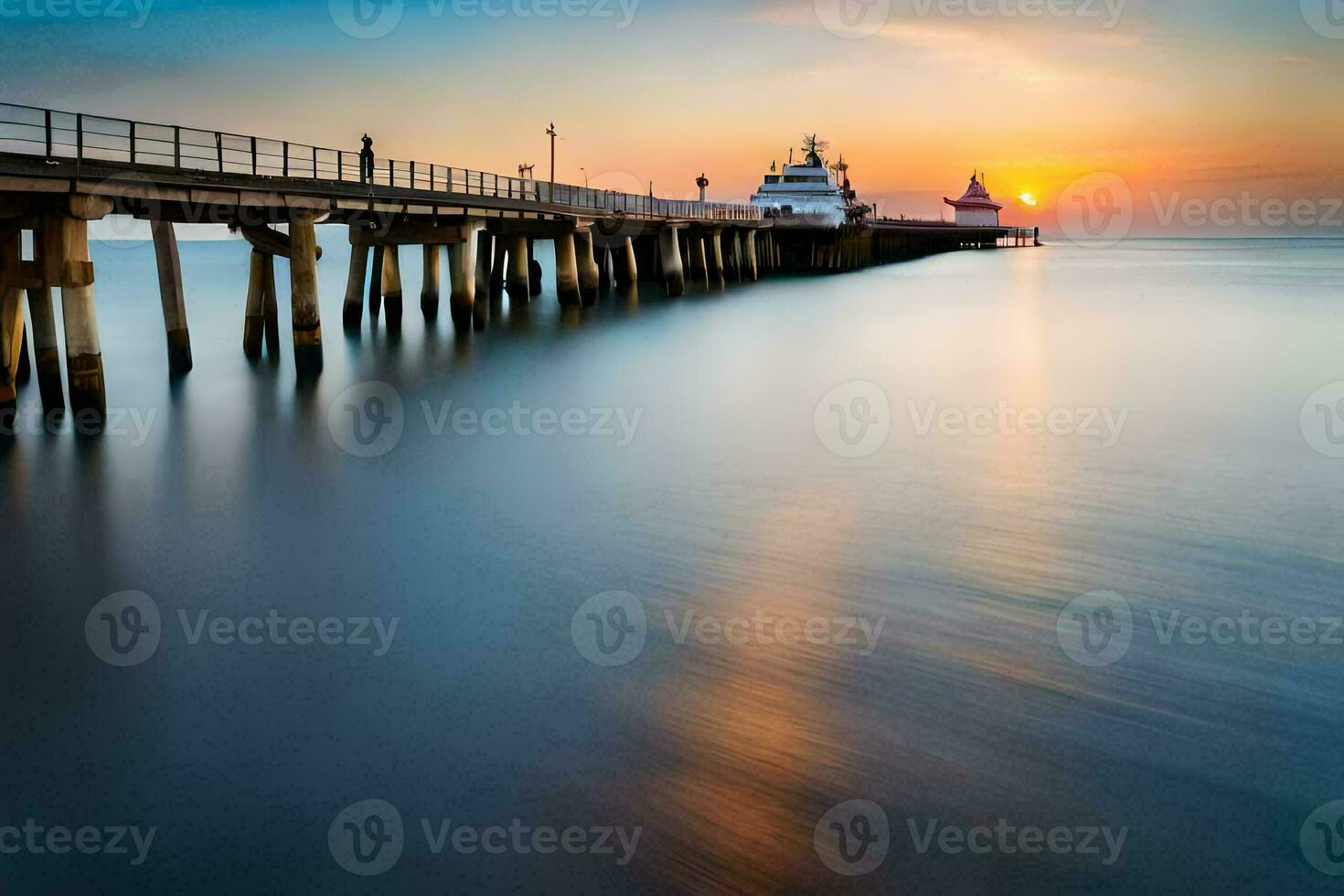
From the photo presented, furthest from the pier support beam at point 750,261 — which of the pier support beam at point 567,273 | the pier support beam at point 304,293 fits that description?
the pier support beam at point 304,293

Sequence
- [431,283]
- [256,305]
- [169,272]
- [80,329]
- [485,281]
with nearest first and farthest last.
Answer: [80,329] → [169,272] → [256,305] → [431,283] → [485,281]

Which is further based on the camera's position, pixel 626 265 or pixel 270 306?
Result: pixel 626 265

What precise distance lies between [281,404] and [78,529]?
754cm

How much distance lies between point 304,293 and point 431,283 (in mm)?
11361

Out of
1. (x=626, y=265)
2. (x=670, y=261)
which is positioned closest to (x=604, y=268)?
(x=626, y=265)

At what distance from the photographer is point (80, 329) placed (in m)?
13.8

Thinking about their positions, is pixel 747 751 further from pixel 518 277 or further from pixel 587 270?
pixel 518 277

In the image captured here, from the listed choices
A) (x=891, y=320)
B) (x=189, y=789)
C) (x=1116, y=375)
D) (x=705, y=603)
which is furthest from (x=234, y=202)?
(x=891, y=320)

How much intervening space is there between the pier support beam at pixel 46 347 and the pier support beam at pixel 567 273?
21.7 metres

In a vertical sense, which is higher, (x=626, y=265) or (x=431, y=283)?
(x=626, y=265)

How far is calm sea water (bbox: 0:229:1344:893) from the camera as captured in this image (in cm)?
525

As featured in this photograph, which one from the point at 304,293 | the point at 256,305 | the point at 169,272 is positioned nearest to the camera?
the point at 169,272

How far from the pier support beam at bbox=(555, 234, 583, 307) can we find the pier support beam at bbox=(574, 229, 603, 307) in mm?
222

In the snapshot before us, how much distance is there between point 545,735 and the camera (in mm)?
6266
